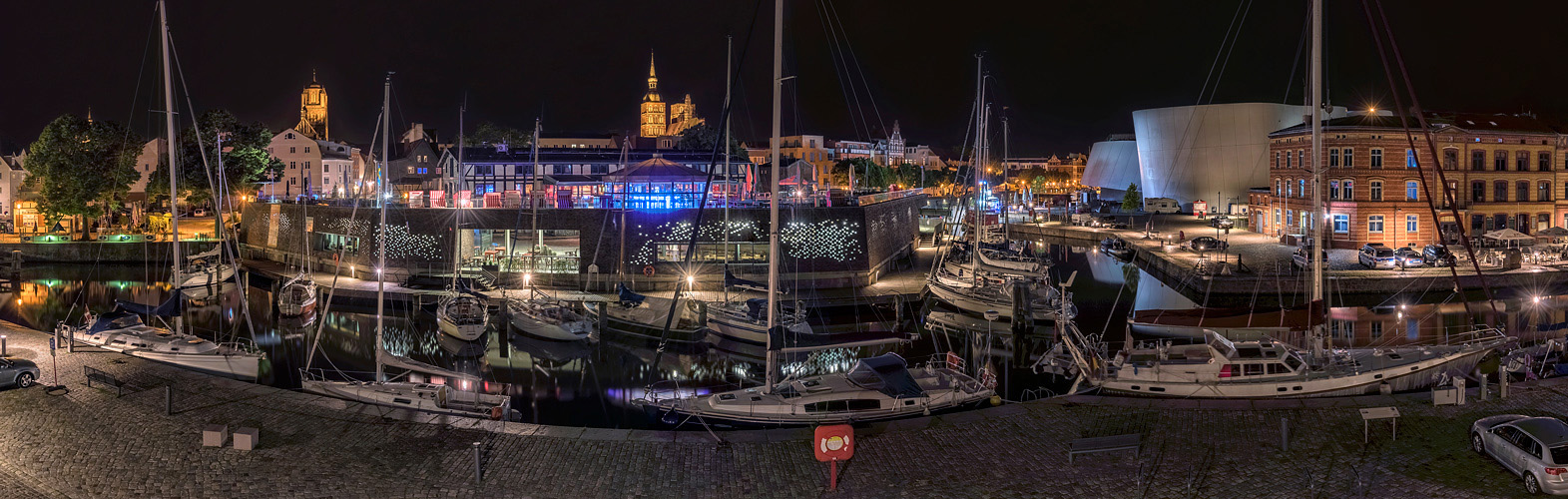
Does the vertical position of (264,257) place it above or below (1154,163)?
below

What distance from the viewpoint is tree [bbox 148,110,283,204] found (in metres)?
71.2

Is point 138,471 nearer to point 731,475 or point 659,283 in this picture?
point 731,475

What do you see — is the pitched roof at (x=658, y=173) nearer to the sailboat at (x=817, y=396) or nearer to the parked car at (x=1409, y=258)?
the sailboat at (x=817, y=396)

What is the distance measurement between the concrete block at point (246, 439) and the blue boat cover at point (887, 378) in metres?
11.5

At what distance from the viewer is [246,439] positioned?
1725cm

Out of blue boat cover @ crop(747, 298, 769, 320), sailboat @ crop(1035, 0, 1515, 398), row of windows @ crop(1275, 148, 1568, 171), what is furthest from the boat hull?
row of windows @ crop(1275, 148, 1568, 171)

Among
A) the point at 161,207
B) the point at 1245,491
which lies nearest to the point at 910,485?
the point at 1245,491

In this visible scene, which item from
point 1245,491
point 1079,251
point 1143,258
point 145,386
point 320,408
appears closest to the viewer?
point 1245,491

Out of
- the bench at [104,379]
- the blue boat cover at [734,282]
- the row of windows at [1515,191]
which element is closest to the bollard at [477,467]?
the bench at [104,379]

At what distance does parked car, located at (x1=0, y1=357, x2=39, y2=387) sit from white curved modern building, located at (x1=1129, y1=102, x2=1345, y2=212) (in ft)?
292

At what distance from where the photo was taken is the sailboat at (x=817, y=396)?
2044 centimetres

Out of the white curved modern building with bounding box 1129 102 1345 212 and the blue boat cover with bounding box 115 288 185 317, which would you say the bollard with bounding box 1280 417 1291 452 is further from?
the white curved modern building with bounding box 1129 102 1345 212

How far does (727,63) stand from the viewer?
43094 millimetres

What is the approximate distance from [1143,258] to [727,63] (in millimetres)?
31376
